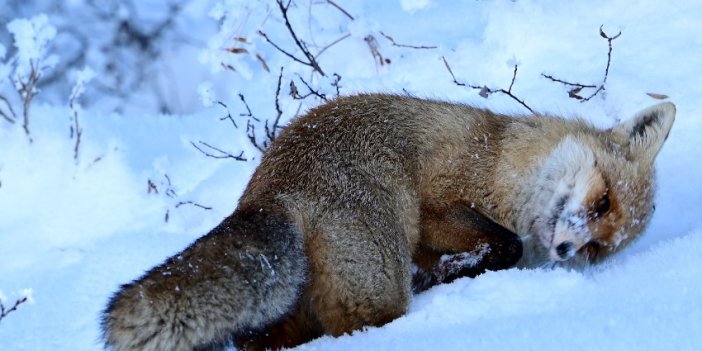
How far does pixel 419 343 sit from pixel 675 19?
11.6 feet

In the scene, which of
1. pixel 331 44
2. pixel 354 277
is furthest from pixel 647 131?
pixel 331 44

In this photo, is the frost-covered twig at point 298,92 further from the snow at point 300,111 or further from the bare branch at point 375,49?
the bare branch at point 375,49

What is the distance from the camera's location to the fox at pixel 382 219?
2777 mm

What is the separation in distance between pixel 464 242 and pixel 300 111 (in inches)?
79.8

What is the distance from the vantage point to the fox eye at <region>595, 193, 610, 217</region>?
11.5 ft

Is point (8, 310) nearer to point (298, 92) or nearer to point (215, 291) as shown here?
point (215, 291)

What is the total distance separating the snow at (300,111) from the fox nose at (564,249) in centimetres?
24

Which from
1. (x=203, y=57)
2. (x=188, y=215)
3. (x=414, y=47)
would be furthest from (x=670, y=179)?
(x=203, y=57)

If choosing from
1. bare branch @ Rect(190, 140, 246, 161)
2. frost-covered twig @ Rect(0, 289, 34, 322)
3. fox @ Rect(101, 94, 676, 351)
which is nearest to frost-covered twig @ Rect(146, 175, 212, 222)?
bare branch @ Rect(190, 140, 246, 161)

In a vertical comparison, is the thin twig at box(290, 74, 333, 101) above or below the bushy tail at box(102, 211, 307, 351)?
above

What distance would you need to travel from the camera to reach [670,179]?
399 centimetres

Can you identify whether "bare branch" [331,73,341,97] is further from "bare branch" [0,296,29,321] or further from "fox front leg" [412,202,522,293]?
"bare branch" [0,296,29,321]

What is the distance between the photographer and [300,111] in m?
5.18

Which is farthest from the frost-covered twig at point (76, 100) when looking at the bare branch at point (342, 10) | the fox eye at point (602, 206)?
the fox eye at point (602, 206)
